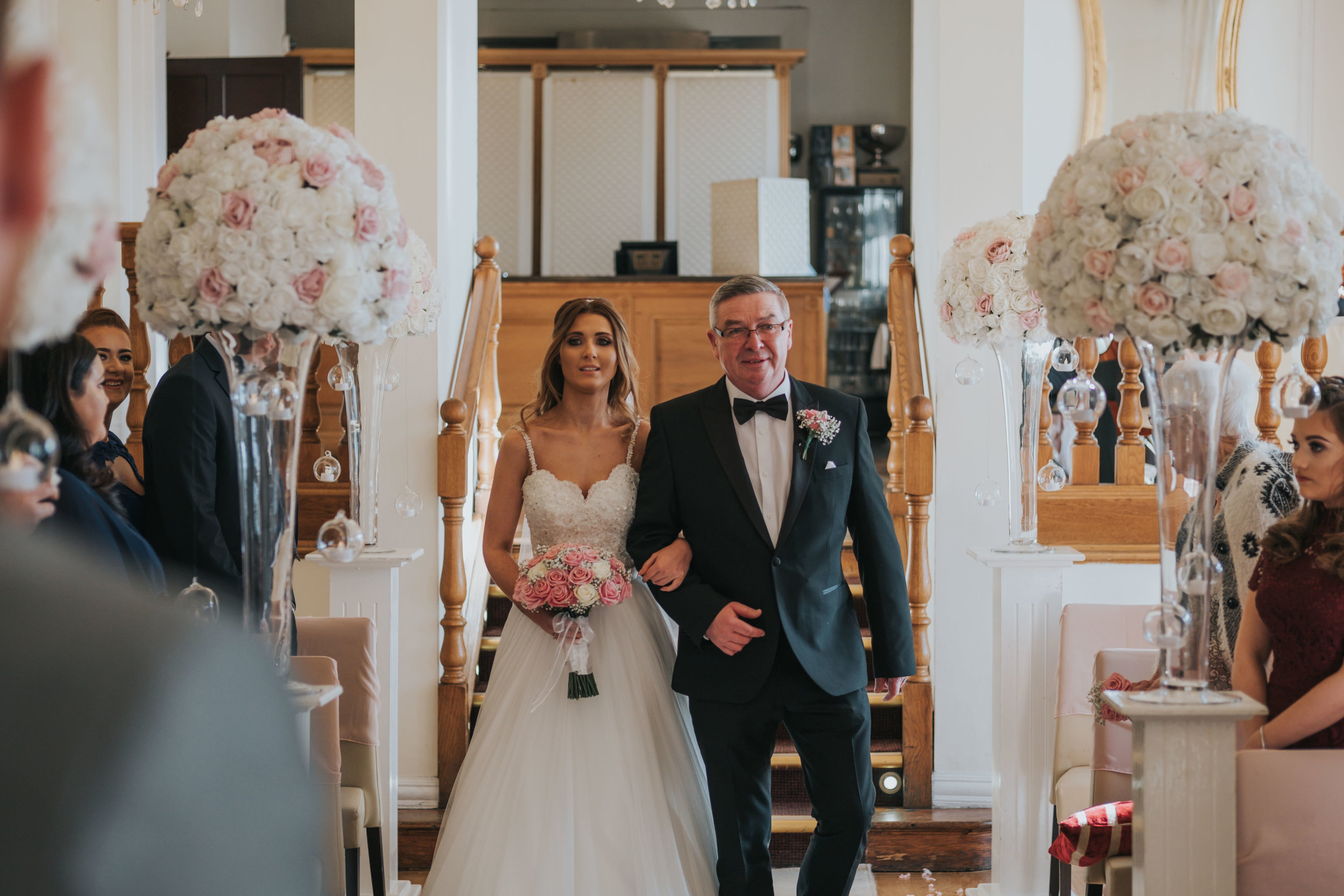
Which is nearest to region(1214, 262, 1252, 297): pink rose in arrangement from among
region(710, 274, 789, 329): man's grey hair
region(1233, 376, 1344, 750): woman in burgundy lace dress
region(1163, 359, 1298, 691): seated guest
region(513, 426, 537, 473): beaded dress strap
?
region(1233, 376, 1344, 750): woman in burgundy lace dress

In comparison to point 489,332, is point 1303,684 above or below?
below

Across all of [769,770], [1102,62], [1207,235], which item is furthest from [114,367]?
[1102,62]

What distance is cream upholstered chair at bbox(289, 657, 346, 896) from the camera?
8.01 ft

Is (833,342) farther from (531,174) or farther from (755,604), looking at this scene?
(755,604)

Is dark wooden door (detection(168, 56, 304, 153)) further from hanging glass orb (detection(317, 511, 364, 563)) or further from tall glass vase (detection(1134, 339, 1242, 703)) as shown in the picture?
tall glass vase (detection(1134, 339, 1242, 703))

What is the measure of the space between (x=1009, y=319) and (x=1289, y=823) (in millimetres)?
1662

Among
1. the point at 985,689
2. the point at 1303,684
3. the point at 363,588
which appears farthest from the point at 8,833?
the point at 985,689

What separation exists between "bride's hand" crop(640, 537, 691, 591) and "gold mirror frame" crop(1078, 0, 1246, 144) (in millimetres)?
3670

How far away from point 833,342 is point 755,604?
24.0 ft

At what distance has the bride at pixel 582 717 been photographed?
8.70 ft

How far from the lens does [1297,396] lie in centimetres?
167

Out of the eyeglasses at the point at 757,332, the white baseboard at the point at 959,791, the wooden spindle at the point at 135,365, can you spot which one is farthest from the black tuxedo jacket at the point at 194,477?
the white baseboard at the point at 959,791

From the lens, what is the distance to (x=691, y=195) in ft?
30.6

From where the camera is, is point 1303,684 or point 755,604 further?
point 755,604
